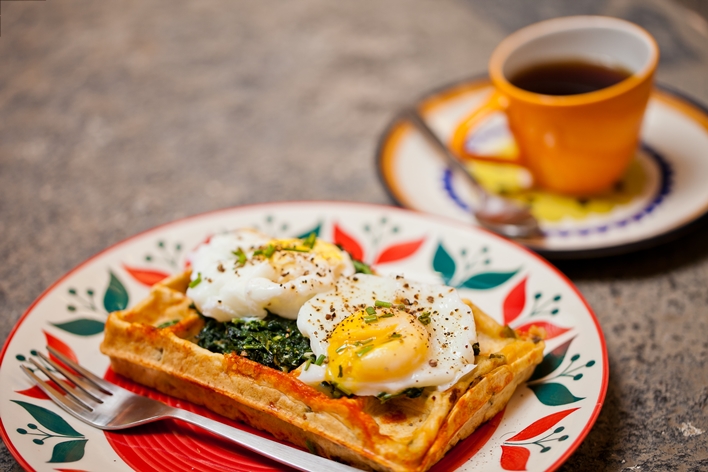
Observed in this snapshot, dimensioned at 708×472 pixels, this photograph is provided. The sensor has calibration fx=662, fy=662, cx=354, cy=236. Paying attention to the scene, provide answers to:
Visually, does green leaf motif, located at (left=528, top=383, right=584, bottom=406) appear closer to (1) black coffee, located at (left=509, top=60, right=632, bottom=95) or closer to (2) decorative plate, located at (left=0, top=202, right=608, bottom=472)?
(2) decorative plate, located at (left=0, top=202, right=608, bottom=472)

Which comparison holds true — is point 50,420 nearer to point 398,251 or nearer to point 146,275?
point 146,275

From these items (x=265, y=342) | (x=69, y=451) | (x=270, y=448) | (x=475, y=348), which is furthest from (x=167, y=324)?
(x=475, y=348)

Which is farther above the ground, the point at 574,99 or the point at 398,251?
the point at 574,99

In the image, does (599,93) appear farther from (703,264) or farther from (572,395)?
(572,395)

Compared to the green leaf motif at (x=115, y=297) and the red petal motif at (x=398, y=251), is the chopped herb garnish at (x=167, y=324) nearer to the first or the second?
the green leaf motif at (x=115, y=297)

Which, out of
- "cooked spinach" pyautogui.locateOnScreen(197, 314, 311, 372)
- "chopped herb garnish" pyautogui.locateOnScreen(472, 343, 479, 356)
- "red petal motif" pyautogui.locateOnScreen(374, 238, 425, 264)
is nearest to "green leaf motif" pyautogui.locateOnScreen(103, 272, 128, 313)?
"cooked spinach" pyautogui.locateOnScreen(197, 314, 311, 372)

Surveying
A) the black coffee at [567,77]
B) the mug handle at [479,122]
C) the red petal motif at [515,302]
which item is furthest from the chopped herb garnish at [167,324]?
the black coffee at [567,77]

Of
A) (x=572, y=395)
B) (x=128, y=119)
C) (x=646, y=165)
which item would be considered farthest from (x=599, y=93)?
(x=128, y=119)
